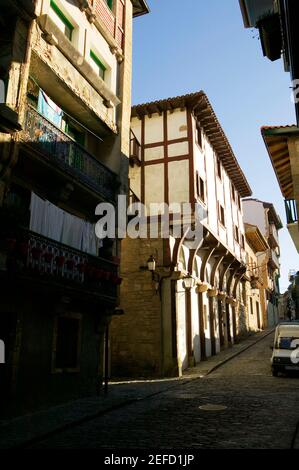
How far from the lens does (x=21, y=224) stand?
1043cm

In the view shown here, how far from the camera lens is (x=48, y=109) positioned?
12547 millimetres

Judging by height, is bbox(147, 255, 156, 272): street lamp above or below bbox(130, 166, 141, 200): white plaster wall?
below

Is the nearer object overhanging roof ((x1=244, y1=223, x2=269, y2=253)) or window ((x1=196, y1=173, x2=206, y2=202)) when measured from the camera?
window ((x1=196, y1=173, x2=206, y2=202))

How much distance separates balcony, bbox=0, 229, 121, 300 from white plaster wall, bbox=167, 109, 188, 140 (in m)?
9.90

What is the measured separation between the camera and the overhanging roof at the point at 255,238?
121 feet

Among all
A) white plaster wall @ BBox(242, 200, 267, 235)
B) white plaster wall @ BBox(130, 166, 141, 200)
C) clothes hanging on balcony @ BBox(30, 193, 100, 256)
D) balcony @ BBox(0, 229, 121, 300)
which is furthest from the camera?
white plaster wall @ BBox(242, 200, 267, 235)

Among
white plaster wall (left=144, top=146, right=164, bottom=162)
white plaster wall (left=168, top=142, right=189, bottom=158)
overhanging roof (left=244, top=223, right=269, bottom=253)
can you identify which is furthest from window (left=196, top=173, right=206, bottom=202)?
overhanging roof (left=244, top=223, right=269, bottom=253)

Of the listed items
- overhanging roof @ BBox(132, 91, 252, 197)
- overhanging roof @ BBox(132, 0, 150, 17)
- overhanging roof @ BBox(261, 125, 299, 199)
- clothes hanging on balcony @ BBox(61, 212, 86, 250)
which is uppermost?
overhanging roof @ BBox(132, 0, 150, 17)

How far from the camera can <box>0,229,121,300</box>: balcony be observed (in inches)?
363

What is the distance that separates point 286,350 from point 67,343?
373 inches

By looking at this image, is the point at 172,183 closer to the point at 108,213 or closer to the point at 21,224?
the point at 108,213

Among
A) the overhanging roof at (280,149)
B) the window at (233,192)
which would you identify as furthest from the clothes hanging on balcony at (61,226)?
the window at (233,192)

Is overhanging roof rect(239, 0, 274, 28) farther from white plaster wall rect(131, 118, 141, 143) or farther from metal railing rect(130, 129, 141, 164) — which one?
white plaster wall rect(131, 118, 141, 143)
